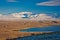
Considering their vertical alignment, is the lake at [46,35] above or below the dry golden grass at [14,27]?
below

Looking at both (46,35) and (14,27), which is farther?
(46,35)

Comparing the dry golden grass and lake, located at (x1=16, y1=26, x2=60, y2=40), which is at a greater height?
the dry golden grass

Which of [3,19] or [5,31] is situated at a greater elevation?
[3,19]

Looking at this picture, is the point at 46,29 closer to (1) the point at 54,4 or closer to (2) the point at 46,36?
(2) the point at 46,36

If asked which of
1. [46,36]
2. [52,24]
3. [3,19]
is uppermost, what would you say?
[3,19]

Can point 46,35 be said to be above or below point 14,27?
below

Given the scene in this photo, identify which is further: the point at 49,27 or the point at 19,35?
the point at 49,27

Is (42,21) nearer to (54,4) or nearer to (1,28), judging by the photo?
(54,4)

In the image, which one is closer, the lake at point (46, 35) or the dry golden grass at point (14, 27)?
the lake at point (46, 35)

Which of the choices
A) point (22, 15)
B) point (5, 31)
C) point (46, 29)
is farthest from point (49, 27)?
point (5, 31)

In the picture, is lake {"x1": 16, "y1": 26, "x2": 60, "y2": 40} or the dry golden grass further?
the dry golden grass
